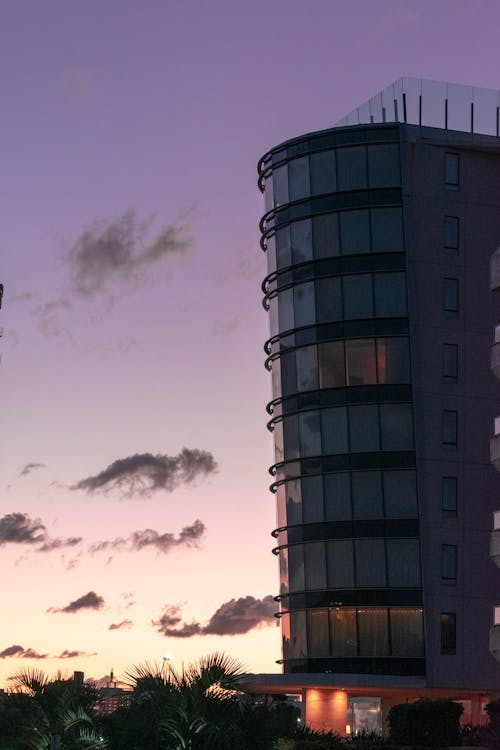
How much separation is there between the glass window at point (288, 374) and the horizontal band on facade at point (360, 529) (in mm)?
9231

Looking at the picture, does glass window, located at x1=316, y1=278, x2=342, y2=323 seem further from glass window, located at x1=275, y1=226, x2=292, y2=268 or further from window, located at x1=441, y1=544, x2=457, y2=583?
window, located at x1=441, y1=544, x2=457, y2=583

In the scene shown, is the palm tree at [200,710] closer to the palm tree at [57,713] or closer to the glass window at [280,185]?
the palm tree at [57,713]

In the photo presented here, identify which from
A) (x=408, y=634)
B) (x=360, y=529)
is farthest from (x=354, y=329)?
(x=408, y=634)

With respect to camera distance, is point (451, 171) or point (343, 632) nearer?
point (343, 632)

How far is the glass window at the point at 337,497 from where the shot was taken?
83375 millimetres

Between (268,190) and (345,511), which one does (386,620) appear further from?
(268,190)

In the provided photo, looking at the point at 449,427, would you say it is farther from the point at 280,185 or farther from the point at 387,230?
the point at 280,185

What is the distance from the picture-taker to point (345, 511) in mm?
83438

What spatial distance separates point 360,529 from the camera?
8288cm

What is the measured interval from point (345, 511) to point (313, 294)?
48.1 feet

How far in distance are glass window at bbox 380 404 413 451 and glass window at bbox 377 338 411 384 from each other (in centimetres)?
186

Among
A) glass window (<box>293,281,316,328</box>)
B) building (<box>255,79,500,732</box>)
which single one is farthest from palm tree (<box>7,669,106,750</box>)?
glass window (<box>293,281,316,328</box>)

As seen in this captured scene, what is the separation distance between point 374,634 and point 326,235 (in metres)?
26.2

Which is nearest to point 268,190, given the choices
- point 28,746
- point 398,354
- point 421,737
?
point 398,354
